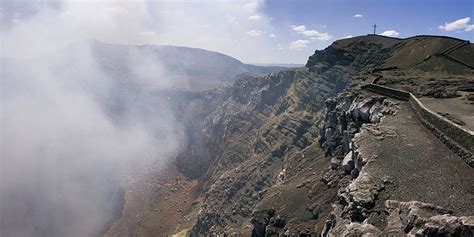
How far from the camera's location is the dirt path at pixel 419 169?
771 inches

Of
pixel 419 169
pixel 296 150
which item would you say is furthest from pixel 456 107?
pixel 296 150

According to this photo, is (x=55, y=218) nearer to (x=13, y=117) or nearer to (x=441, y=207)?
(x=13, y=117)

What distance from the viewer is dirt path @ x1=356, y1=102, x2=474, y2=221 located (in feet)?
64.2

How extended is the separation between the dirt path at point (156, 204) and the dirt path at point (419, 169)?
62.4 metres

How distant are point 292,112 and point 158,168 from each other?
52746mm

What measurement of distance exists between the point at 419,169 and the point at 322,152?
29.1m

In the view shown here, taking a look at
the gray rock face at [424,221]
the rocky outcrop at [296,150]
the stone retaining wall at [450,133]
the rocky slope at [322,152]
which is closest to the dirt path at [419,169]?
the rocky slope at [322,152]

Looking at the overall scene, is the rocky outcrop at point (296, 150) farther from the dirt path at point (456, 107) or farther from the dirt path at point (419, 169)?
the dirt path at point (456, 107)

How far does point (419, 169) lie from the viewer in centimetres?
2272

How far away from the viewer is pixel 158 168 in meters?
114

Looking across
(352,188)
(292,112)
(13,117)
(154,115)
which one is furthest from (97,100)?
(352,188)

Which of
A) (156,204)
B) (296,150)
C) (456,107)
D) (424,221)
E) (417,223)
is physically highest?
(456,107)

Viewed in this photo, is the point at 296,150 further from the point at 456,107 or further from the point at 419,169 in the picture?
the point at 419,169

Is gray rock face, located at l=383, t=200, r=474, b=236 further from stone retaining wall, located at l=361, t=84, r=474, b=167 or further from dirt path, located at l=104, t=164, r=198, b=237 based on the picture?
dirt path, located at l=104, t=164, r=198, b=237
